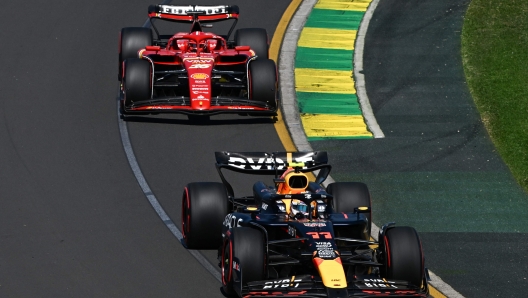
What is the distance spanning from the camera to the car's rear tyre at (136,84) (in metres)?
19.6

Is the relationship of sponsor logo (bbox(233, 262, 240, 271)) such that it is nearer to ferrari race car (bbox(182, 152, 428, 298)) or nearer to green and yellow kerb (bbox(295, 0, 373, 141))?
ferrari race car (bbox(182, 152, 428, 298))

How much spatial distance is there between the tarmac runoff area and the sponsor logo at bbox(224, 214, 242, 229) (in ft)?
9.01

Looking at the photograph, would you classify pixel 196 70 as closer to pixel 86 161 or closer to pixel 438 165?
pixel 86 161

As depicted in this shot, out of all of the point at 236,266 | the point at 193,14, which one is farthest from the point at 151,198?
the point at 193,14

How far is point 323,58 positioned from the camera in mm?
23312

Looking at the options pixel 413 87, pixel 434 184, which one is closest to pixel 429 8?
pixel 413 87

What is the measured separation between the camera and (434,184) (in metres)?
18.1

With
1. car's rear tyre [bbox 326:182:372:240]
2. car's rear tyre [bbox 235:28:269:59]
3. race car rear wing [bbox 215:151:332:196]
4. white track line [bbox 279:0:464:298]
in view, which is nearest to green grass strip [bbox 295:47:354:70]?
white track line [bbox 279:0:464:298]

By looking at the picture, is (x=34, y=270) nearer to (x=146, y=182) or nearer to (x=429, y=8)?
(x=146, y=182)

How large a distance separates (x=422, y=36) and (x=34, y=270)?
40.9 ft

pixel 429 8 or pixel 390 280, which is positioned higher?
pixel 429 8

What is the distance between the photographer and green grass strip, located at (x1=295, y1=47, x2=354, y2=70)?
2295 cm

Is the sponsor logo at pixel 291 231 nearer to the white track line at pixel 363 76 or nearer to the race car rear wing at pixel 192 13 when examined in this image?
the white track line at pixel 363 76

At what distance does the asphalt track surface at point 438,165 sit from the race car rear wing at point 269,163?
5.04 feet
